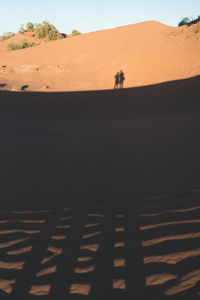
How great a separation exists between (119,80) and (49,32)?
29722mm

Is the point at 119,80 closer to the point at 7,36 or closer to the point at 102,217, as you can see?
the point at 102,217

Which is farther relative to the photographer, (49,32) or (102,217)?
(49,32)

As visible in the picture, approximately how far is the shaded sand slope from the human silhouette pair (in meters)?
12.2

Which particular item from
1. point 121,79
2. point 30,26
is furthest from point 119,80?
point 30,26

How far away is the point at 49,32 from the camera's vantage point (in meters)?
42.4

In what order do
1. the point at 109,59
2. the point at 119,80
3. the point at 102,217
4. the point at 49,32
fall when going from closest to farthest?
the point at 102,217 → the point at 119,80 → the point at 109,59 → the point at 49,32

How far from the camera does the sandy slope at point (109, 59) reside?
19.2 m

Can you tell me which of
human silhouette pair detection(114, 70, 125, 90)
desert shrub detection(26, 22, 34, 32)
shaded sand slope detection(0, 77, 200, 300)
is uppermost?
desert shrub detection(26, 22, 34, 32)

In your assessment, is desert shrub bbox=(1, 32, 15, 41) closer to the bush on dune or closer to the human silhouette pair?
the bush on dune

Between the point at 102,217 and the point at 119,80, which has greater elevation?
the point at 119,80

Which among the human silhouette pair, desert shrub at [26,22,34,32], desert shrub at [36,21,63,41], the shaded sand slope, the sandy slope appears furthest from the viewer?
desert shrub at [26,22,34,32]

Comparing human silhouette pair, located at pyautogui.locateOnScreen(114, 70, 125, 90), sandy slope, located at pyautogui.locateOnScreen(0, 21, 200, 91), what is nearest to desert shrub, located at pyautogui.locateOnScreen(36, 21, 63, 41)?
sandy slope, located at pyautogui.locateOnScreen(0, 21, 200, 91)

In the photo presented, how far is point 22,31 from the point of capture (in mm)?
51969

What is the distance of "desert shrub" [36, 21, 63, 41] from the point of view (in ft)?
137
